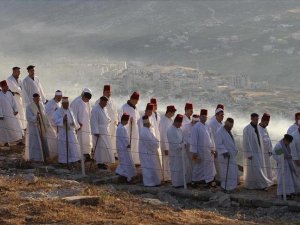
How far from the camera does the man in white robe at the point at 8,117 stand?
16.6m

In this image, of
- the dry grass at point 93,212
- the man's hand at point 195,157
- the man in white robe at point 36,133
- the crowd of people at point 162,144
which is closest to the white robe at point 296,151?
the crowd of people at point 162,144

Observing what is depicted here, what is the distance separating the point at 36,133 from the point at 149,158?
2.68 metres

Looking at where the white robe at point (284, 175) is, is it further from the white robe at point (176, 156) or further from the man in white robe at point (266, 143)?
the white robe at point (176, 156)

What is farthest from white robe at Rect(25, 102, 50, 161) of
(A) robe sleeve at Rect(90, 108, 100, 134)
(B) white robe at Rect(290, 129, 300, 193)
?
(B) white robe at Rect(290, 129, 300, 193)

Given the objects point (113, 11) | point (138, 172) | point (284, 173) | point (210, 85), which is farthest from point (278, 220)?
point (113, 11)

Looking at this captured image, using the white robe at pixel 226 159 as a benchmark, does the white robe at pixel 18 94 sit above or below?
above

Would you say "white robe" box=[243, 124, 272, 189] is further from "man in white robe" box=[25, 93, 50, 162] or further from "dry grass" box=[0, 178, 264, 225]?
"man in white robe" box=[25, 93, 50, 162]

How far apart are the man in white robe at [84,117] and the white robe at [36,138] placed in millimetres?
671

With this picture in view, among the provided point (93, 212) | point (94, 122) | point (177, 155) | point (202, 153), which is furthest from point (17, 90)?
point (93, 212)

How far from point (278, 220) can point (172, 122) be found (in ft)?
12.9

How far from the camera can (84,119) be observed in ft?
51.7

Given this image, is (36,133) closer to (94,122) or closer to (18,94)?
(94,122)

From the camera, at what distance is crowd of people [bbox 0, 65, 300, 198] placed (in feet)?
46.3

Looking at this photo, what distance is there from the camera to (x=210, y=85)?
→ 7775cm
